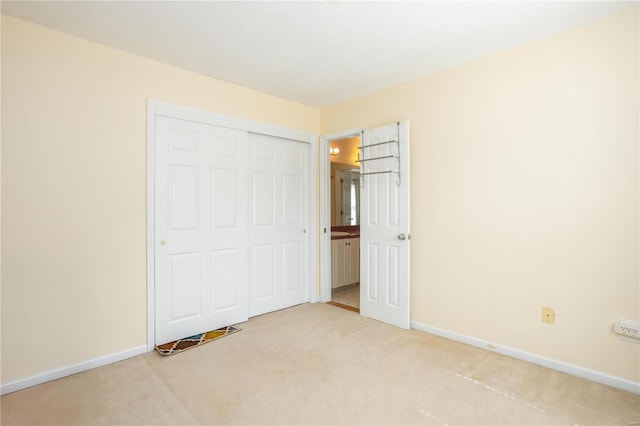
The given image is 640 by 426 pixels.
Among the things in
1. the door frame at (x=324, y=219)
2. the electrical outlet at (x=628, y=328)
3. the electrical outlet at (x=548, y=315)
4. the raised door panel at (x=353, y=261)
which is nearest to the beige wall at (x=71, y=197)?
→ the door frame at (x=324, y=219)

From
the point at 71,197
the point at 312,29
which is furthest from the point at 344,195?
the point at 71,197

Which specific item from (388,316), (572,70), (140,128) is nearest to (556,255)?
(572,70)

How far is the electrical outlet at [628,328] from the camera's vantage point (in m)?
2.06

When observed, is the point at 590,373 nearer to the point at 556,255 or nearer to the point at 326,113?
the point at 556,255

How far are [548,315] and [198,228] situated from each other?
117 inches

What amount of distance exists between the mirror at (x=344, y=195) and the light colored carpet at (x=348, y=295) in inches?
43.6

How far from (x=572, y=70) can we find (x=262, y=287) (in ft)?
10.9

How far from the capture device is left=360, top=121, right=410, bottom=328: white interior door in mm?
3188

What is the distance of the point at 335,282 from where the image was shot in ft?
15.0

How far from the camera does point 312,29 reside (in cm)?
229

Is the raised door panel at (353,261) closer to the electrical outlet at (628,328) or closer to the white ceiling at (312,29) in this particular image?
the white ceiling at (312,29)

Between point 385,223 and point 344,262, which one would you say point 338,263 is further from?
point 385,223

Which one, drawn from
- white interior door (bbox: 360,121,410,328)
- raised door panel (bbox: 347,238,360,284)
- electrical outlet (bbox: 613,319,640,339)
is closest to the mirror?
raised door panel (bbox: 347,238,360,284)

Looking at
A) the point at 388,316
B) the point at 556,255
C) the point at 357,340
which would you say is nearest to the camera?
the point at 556,255
